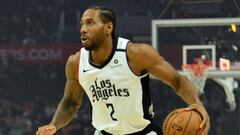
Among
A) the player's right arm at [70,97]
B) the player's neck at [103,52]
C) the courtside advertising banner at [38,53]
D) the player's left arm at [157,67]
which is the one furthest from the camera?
the courtside advertising banner at [38,53]

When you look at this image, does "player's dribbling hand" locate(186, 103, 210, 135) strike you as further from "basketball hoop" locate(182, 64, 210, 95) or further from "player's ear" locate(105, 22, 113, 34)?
"basketball hoop" locate(182, 64, 210, 95)

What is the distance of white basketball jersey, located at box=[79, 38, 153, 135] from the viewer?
4129 millimetres

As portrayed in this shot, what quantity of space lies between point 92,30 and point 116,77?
354 mm

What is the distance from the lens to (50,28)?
11.3 m

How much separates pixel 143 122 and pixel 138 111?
88mm

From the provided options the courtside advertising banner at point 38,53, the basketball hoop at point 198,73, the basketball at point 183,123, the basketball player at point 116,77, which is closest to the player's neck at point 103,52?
the basketball player at point 116,77

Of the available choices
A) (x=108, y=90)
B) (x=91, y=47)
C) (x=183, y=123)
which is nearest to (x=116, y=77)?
(x=108, y=90)

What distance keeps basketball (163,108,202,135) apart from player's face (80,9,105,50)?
2.40 ft

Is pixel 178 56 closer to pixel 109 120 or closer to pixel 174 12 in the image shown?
pixel 174 12

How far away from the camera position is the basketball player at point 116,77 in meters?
4.09

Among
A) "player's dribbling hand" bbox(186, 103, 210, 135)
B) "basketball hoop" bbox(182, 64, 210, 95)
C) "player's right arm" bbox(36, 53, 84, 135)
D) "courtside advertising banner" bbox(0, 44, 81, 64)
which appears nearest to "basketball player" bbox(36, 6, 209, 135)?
"player's right arm" bbox(36, 53, 84, 135)

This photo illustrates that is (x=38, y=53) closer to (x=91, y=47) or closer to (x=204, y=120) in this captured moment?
(x=91, y=47)

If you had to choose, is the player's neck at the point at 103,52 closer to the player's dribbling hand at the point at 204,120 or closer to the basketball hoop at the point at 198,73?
the player's dribbling hand at the point at 204,120

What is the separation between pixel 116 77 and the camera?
412 cm
